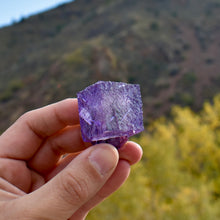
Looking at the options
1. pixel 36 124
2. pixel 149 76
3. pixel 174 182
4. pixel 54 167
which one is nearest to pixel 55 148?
pixel 54 167

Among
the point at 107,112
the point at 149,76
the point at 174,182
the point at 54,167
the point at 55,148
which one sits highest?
the point at 107,112

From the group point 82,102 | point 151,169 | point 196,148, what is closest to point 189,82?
point 196,148

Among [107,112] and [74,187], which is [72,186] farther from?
[107,112]

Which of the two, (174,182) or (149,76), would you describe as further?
(149,76)

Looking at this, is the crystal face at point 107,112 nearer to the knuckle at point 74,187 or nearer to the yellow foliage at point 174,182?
the knuckle at point 74,187

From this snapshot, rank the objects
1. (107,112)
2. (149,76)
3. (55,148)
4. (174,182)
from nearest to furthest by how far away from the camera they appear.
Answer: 1. (107,112)
2. (55,148)
3. (174,182)
4. (149,76)

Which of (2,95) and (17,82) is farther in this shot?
(17,82)

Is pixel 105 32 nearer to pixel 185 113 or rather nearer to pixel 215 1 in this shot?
pixel 185 113

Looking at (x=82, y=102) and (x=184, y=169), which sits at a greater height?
(x=82, y=102)
